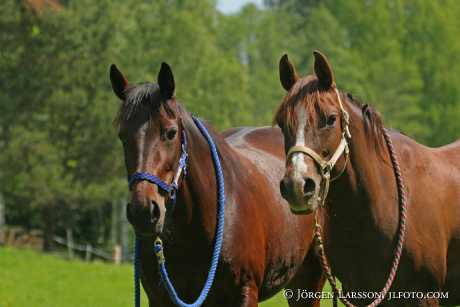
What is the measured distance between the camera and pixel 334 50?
147 feet

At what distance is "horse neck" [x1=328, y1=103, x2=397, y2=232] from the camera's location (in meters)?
5.45

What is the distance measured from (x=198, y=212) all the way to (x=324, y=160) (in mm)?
999

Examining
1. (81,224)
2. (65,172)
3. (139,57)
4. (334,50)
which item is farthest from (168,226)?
(334,50)

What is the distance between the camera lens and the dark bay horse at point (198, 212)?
17.3ft

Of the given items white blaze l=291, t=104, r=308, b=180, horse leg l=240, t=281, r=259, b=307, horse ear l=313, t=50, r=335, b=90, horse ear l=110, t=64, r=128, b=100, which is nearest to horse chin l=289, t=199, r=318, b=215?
white blaze l=291, t=104, r=308, b=180

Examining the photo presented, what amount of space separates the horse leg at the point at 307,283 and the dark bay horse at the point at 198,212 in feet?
0.89

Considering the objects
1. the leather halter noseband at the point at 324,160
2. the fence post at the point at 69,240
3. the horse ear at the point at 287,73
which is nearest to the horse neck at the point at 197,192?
the horse ear at the point at 287,73

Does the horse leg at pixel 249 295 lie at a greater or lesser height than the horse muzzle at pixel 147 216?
lesser

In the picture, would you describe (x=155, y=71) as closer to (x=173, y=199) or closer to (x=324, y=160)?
(x=173, y=199)

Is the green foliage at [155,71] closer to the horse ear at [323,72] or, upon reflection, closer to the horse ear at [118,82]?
the horse ear at [118,82]

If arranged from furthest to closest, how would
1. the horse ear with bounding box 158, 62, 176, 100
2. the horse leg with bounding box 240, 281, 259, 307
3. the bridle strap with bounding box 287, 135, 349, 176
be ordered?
the horse leg with bounding box 240, 281, 259, 307, the horse ear with bounding box 158, 62, 176, 100, the bridle strap with bounding box 287, 135, 349, 176

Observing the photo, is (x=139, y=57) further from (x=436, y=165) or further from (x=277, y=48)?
(x=436, y=165)

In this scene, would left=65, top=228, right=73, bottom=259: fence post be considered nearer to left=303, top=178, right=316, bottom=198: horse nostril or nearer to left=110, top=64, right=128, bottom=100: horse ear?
left=110, top=64, right=128, bottom=100: horse ear

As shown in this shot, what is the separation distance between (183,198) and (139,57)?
24367 millimetres
